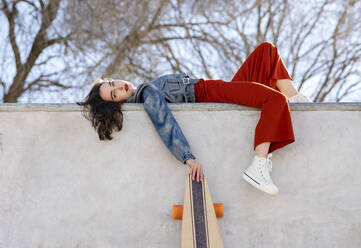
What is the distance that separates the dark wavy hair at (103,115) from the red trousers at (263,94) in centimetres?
55

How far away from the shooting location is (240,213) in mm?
2564

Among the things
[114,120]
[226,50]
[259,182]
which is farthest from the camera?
[226,50]

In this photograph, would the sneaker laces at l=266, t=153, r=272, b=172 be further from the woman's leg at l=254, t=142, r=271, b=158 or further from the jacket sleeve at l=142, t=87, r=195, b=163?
the jacket sleeve at l=142, t=87, r=195, b=163

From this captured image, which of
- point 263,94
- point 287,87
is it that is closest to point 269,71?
point 287,87

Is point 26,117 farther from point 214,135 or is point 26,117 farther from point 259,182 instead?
point 259,182

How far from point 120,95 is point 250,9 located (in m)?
7.00

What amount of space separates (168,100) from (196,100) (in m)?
0.21

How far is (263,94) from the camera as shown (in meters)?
2.61

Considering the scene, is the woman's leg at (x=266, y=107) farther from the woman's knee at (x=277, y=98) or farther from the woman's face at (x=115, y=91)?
the woman's face at (x=115, y=91)

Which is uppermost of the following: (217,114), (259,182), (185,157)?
(217,114)

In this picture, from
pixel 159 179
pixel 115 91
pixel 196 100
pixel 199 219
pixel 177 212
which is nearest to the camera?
pixel 199 219

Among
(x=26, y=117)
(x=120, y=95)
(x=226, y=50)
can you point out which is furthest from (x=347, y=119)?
(x=226, y=50)

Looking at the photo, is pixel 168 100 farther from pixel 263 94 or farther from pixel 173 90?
pixel 263 94

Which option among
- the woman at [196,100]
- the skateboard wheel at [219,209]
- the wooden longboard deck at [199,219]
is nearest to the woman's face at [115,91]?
the woman at [196,100]
